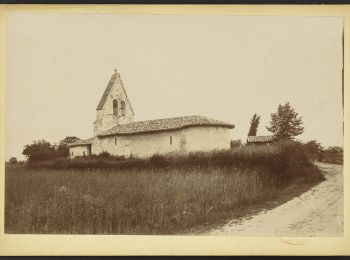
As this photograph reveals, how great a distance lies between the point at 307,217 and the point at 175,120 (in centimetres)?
152

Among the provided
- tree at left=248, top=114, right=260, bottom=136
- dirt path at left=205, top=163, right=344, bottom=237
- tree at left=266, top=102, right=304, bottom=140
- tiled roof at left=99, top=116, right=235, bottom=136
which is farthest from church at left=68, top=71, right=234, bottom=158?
dirt path at left=205, top=163, right=344, bottom=237

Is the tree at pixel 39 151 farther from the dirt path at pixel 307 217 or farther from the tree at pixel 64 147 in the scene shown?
the dirt path at pixel 307 217

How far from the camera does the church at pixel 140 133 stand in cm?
455

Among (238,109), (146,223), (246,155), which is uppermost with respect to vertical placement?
(238,109)

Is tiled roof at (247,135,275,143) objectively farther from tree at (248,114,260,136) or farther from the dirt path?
the dirt path

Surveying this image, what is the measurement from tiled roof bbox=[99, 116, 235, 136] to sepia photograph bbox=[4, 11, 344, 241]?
0.01 m

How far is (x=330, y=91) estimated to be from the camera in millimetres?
4562

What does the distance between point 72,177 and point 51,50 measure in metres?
1.22

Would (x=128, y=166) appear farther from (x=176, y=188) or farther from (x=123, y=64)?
(x=123, y=64)

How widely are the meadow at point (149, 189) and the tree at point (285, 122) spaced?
132mm

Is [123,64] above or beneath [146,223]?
above

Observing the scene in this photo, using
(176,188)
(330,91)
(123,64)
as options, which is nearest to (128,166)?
(176,188)

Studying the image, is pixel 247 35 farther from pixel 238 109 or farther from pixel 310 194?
pixel 310 194

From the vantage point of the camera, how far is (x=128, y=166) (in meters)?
4.67
